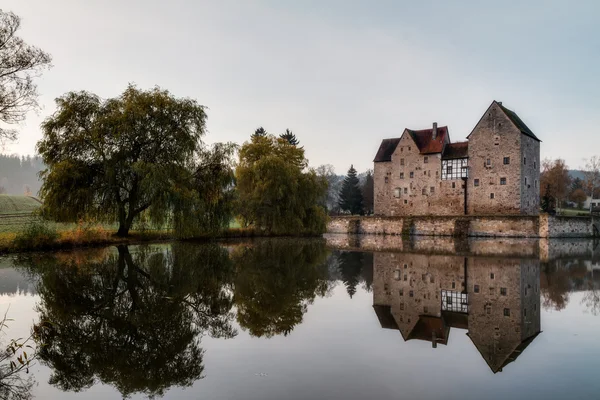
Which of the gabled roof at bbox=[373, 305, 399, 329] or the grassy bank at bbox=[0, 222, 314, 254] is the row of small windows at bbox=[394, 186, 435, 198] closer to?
the grassy bank at bbox=[0, 222, 314, 254]

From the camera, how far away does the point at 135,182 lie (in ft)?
78.6

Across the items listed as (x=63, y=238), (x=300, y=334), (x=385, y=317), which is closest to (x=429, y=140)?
(x=63, y=238)

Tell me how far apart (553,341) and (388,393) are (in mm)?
3553

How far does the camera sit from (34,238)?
1939 centimetres

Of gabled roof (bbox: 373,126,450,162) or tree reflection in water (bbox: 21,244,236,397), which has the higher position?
gabled roof (bbox: 373,126,450,162)

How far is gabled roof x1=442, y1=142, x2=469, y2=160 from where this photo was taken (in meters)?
50.3

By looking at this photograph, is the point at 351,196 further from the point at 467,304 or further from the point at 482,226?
the point at 467,304

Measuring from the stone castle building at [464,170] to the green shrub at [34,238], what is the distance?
40.9 m

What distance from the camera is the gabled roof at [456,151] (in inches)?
1980

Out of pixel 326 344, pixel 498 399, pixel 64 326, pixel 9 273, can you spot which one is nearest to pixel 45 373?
pixel 64 326

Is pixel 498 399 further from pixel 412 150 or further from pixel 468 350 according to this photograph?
pixel 412 150

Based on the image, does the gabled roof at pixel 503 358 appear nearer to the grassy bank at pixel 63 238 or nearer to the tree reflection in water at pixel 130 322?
the tree reflection in water at pixel 130 322

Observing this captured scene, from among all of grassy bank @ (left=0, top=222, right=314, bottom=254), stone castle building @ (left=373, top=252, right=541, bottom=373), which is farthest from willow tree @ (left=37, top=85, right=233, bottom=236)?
stone castle building @ (left=373, top=252, right=541, bottom=373)

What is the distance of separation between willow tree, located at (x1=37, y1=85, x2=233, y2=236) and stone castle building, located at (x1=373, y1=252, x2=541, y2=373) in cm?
1251
